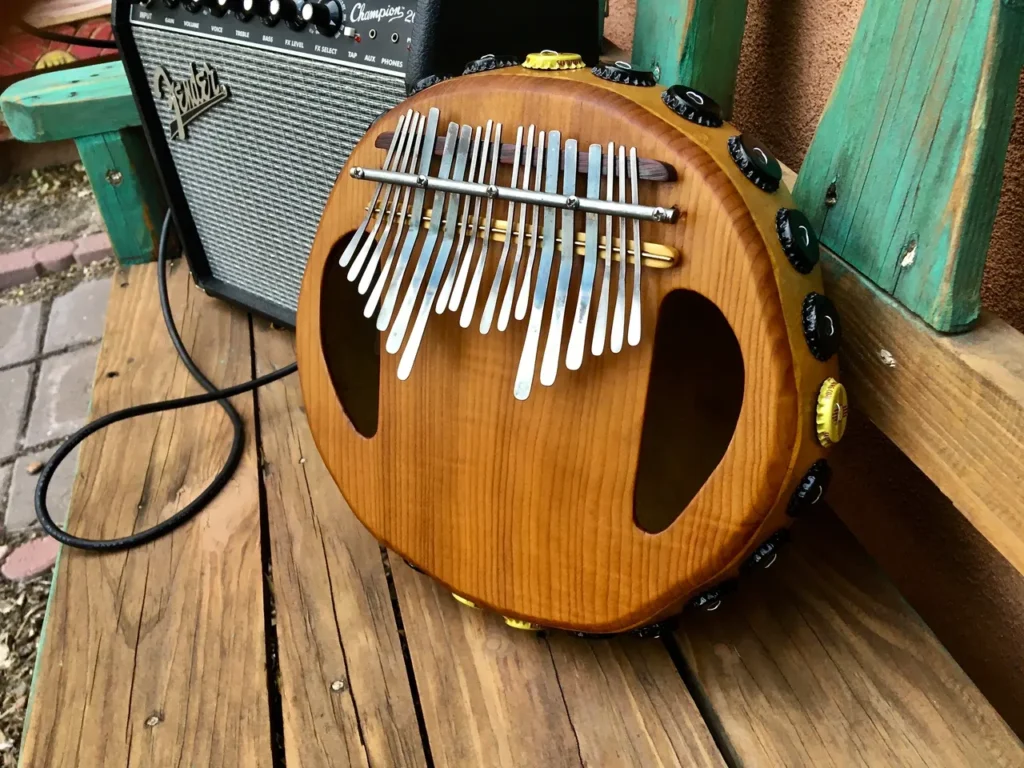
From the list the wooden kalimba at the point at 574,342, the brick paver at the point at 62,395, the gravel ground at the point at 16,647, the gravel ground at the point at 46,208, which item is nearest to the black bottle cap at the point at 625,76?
the wooden kalimba at the point at 574,342

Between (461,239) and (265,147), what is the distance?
42cm

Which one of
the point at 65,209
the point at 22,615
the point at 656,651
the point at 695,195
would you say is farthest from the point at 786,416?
the point at 65,209

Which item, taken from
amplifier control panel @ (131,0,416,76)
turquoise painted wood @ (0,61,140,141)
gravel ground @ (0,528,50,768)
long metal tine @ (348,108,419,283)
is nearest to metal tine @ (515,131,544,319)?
long metal tine @ (348,108,419,283)

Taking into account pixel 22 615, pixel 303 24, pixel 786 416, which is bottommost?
pixel 22 615

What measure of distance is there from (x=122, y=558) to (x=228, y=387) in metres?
0.24

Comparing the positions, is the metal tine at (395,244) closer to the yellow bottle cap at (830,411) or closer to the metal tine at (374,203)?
the metal tine at (374,203)

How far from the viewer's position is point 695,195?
15.3 inches

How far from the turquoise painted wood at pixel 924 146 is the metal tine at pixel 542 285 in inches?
6.8

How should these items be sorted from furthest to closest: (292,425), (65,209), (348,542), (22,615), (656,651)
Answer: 1. (65,209)
2. (22,615)
3. (292,425)
4. (348,542)
5. (656,651)

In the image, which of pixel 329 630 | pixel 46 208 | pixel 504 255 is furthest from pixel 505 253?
pixel 46 208

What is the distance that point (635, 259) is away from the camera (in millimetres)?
403

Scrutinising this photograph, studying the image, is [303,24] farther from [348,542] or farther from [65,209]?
[65,209]

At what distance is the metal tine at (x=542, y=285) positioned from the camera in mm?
417

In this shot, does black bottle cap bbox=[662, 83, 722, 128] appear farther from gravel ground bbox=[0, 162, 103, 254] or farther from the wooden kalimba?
gravel ground bbox=[0, 162, 103, 254]
